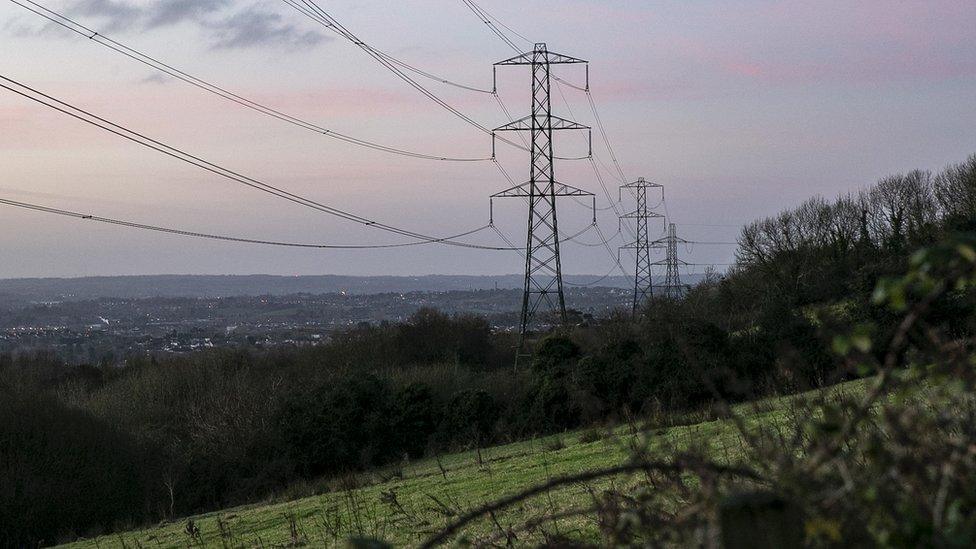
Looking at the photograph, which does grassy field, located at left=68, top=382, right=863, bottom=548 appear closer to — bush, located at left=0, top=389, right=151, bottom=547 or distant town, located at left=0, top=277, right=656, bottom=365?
bush, located at left=0, top=389, right=151, bottom=547

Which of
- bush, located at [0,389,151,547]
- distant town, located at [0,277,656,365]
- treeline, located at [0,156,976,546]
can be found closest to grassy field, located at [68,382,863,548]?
treeline, located at [0,156,976,546]

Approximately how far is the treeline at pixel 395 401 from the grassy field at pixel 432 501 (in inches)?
218

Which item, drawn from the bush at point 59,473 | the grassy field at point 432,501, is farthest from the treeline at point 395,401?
the grassy field at point 432,501

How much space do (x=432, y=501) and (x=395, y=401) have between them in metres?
24.9

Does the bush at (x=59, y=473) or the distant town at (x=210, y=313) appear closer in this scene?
the bush at (x=59, y=473)

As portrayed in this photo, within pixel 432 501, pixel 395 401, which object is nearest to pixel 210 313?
pixel 395 401

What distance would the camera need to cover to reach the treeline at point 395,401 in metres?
32.8

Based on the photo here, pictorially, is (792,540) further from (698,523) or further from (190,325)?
(190,325)

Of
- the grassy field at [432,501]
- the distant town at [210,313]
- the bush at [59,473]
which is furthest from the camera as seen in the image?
the distant town at [210,313]

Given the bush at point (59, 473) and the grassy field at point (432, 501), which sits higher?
the grassy field at point (432, 501)

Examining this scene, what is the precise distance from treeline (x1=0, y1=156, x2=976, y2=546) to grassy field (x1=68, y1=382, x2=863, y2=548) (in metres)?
5.54

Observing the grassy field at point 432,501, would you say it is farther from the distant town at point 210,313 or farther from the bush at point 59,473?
the distant town at point 210,313

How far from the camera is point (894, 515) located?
10.5 feet

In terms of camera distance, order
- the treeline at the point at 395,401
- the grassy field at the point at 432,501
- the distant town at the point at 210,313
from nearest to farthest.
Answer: the grassy field at the point at 432,501 → the treeline at the point at 395,401 → the distant town at the point at 210,313
